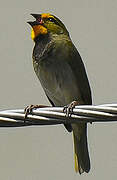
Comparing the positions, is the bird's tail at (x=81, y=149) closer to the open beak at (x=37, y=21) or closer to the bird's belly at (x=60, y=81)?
the bird's belly at (x=60, y=81)

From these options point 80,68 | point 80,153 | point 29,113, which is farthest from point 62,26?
point 29,113

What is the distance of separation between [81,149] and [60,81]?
79 centimetres

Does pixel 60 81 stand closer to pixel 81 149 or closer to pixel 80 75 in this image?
pixel 80 75

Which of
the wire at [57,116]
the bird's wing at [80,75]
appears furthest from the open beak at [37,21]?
the wire at [57,116]

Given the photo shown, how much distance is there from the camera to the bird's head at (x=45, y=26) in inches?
209

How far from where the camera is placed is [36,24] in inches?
210

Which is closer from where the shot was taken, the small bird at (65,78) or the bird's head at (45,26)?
the small bird at (65,78)

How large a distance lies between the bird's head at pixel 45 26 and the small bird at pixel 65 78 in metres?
0.09

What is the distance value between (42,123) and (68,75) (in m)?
2.09

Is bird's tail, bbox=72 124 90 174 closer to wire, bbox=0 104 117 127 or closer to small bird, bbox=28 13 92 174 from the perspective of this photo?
small bird, bbox=28 13 92 174

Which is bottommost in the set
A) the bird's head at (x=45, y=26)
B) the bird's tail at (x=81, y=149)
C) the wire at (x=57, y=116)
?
the bird's tail at (x=81, y=149)

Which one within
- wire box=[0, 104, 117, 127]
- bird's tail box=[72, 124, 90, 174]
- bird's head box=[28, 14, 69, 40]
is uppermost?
bird's head box=[28, 14, 69, 40]

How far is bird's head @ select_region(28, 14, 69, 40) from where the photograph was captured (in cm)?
532

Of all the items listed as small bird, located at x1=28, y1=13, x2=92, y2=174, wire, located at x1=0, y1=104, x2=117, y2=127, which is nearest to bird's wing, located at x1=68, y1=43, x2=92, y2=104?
small bird, located at x1=28, y1=13, x2=92, y2=174
